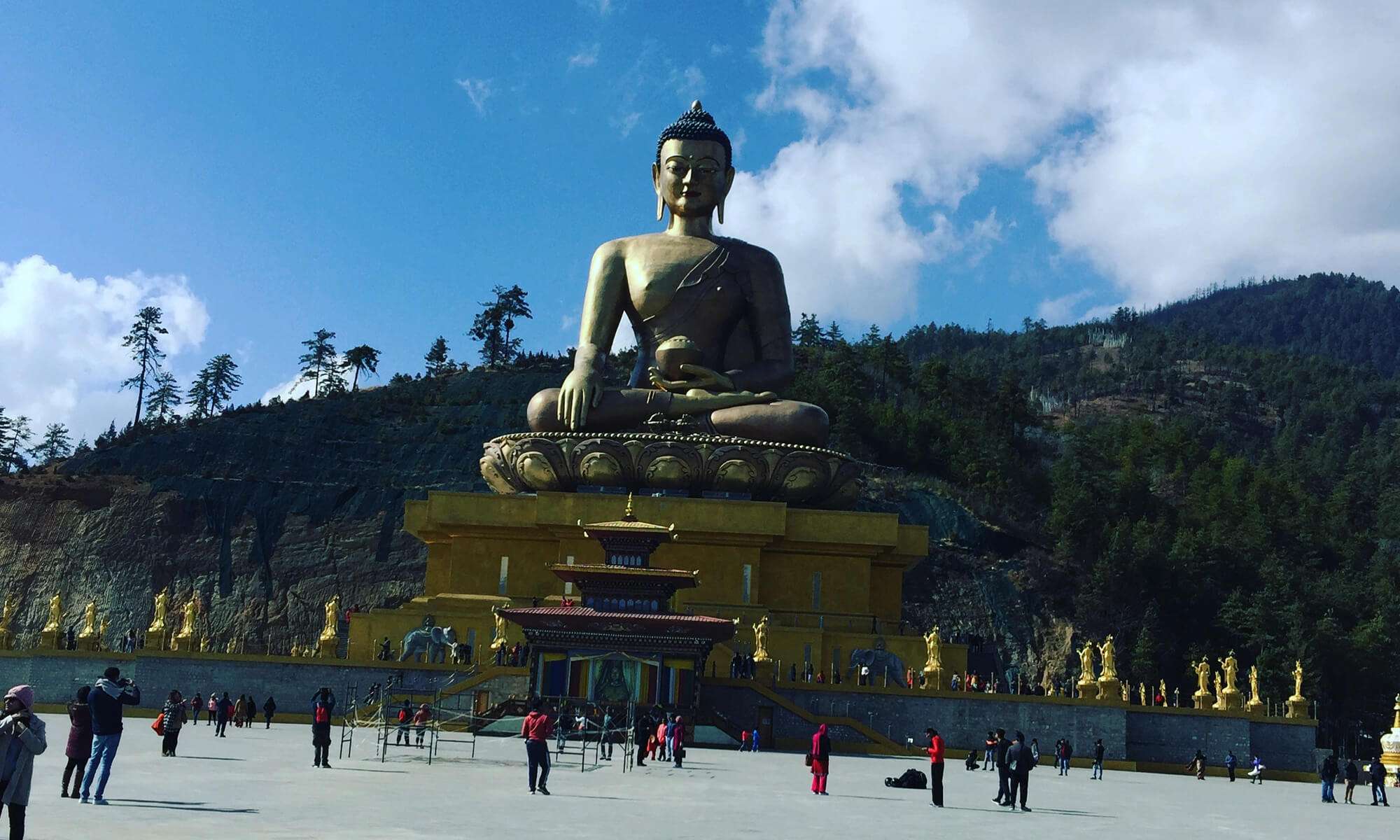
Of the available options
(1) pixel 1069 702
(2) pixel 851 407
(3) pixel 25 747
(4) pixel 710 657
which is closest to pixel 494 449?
(4) pixel 710 657

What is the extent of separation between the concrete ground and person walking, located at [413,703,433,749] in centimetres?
22

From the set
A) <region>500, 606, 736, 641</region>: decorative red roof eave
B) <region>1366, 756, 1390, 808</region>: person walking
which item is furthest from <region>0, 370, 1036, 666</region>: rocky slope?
<region>1366, 756, 1390, 808</region>: person walking

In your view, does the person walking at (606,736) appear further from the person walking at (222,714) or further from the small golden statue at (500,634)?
the person walking at (222,714)

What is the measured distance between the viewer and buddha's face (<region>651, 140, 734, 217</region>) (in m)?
30.4

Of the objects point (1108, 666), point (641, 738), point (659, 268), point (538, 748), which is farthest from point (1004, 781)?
point (659, 268)

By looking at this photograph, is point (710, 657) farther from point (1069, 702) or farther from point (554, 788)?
point (554, 788)

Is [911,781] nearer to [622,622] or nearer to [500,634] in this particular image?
[622,622]

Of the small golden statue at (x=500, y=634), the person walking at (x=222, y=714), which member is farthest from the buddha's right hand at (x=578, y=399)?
the person walking at (x=222, y=714)

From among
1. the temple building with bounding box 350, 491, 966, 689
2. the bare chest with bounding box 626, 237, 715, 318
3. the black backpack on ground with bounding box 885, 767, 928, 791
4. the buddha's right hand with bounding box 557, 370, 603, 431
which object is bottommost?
the black backpack on ground with bounding box 885, 767, 928, 791

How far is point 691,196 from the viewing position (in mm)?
30469

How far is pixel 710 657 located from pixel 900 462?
3204 cm

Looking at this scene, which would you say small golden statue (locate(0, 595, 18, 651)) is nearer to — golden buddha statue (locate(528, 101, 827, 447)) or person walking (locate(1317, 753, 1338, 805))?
golden buddha statue (locate(528, 101, 827, 447))

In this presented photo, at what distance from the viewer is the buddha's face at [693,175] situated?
99.8 feet

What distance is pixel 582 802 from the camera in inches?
480
